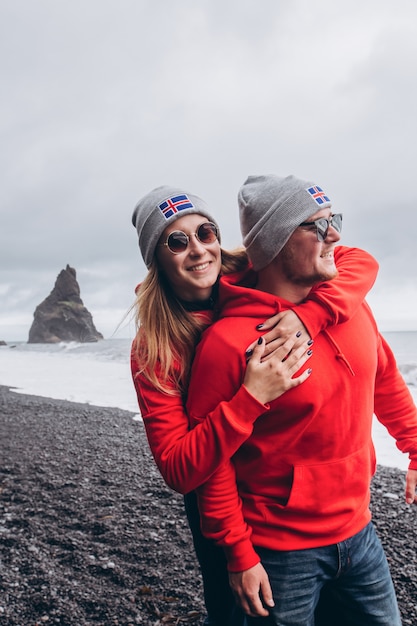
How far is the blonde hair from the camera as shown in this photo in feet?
6.75

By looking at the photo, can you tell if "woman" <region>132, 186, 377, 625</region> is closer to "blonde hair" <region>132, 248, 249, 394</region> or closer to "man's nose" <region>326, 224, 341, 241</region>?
"blonde hair" <region>132, 248, 249, 394</region>

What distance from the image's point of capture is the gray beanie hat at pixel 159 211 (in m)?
2.31

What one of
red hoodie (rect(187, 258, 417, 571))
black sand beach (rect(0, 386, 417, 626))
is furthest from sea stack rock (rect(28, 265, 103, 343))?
red hoodie (rect(187, 258, 417, 571))

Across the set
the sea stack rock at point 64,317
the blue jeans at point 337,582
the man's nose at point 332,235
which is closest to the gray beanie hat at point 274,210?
the man's nose at point 332,235

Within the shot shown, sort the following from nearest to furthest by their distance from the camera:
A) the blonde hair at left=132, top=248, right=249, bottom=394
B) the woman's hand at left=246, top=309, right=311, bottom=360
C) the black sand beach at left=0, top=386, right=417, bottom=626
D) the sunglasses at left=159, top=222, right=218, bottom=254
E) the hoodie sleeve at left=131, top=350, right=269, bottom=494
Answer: the hoodie sleeve at left=131, top=350, right=269, bottom=494
the woman's hand at left=246, top=309, right=311, bottom=360
the blonde hair at left=132, top=248, right=249, bottom=394
the sunglasses at left=159, top=222, right=218, bottom=254
the black sand beach at left=0, top=386, right=417, bottom=626

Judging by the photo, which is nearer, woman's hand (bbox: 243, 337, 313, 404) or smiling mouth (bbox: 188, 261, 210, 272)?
woman's hand (bbox: 243, 337, 313, 404)

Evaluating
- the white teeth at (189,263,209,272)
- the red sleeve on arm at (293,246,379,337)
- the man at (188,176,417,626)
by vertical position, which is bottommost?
the man at (188,176,417,626)

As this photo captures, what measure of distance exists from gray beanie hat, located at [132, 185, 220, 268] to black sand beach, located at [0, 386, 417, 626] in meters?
3.01

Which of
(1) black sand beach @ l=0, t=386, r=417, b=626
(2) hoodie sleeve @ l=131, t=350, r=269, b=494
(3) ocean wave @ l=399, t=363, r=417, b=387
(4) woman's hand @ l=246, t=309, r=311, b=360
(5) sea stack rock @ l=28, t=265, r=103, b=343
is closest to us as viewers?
(2) hoodie sleeve @ l=131, t=350, r=269, b=494

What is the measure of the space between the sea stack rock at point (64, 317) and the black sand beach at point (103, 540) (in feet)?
262

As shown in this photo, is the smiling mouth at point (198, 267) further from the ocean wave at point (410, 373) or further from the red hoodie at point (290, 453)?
the ocean wave at point (410, 373)

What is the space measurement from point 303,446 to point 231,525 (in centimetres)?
41

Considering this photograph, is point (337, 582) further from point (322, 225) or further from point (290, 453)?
point (322, 225)

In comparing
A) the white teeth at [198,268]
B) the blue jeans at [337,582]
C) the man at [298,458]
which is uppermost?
the white teeth at [198,268]
